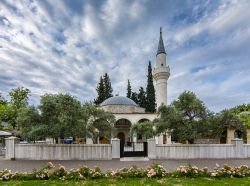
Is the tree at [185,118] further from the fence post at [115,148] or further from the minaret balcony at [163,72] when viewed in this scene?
the minaret balcony at [163,72]

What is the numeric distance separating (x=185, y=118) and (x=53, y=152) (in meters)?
9.11

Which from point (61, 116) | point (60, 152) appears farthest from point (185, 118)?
point (60, 152)

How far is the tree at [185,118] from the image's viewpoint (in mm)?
14866

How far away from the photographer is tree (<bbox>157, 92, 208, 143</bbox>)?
48.8 feet

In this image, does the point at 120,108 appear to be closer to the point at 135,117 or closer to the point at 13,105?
the point at 135,117

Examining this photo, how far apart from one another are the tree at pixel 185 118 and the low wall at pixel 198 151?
2.58 ft

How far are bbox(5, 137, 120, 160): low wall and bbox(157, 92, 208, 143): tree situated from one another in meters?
4.61

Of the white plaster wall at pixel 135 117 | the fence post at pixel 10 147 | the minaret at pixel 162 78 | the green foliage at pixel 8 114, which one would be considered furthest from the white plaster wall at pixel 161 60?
the fence post at pixel 10 147

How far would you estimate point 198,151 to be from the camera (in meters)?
14.6

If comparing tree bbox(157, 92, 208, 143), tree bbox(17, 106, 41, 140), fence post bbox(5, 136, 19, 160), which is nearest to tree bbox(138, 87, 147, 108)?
tree bbox(157, 92, 208, 143)

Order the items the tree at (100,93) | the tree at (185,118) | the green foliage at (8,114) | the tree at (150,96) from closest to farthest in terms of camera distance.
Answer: the tree at (185,118), the green foliage at (8,114), the tree at (150,96), the tree at (100,93)

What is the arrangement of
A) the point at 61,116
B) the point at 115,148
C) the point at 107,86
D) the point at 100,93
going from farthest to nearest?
the point at 107,86 → the point at 100,93 → the point at 115,148 → the point at 61,116

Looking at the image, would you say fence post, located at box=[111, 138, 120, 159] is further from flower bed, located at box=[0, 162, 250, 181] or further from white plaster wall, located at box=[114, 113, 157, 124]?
white plaster wall, located at box=[114, 113, 157, 124]

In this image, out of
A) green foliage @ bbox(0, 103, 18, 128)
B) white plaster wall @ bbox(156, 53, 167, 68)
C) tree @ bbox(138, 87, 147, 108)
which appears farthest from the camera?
tree @ bbox(138, 87, 147, 108)
